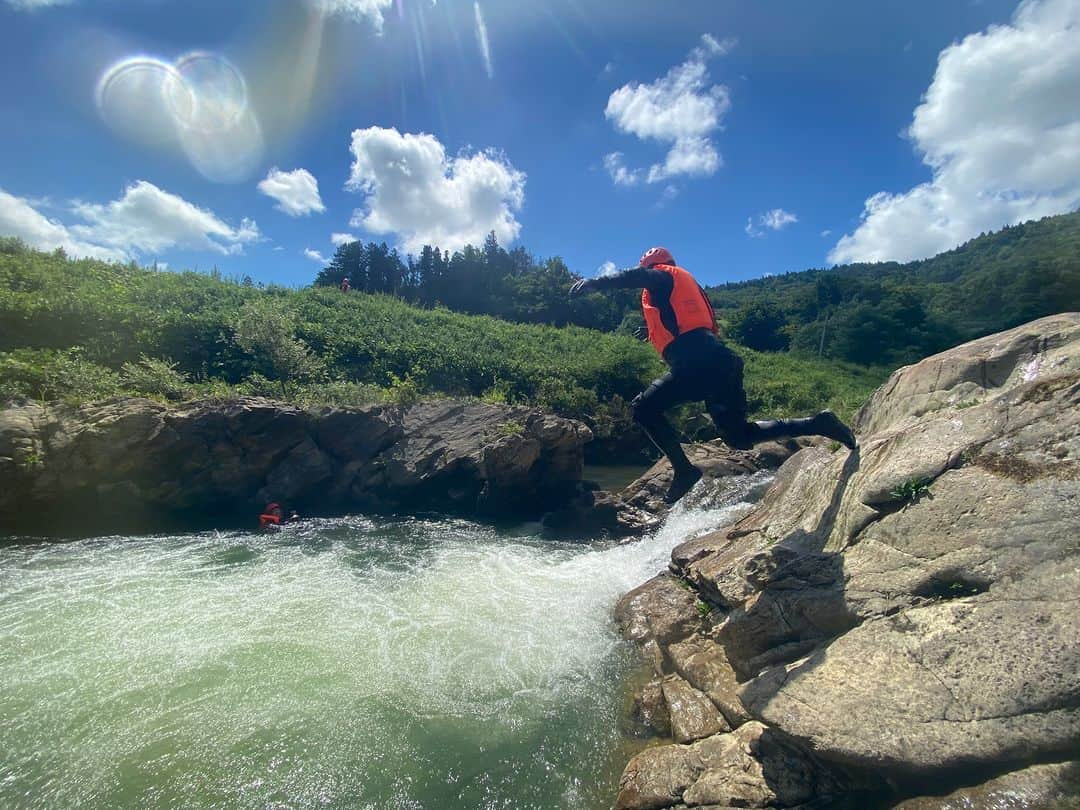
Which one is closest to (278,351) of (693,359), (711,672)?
(693,359)

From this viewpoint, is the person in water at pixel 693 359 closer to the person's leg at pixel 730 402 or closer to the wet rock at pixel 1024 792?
the person's leg at pixel 730 402

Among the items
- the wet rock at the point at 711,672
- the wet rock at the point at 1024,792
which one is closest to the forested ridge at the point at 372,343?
the wet rock at the point at 711,672

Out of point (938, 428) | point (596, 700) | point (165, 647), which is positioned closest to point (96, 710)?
point (165, 647)

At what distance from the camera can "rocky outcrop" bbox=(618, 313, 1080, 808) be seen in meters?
2.73

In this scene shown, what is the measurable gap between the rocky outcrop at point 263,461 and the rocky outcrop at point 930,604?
7.57 metres

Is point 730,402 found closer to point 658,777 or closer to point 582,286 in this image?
point 582,286

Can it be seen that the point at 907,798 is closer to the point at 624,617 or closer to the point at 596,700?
the point at 596,700

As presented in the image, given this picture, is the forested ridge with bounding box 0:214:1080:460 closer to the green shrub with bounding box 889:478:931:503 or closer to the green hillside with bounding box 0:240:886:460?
the green hillside with bounding box 0:240:886:460

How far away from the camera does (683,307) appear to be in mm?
5578

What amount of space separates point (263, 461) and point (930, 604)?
12.6m

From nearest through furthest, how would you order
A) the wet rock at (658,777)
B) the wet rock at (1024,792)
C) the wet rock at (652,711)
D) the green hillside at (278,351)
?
the wet rock at (1024,792)
the wet rock at (658,777)
the wet rock at (652,711)
the green hillside at (278,351)

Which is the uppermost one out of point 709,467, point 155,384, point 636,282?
point 155,384

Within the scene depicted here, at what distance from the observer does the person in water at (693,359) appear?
543cm

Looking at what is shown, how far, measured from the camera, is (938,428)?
4.66 metres
